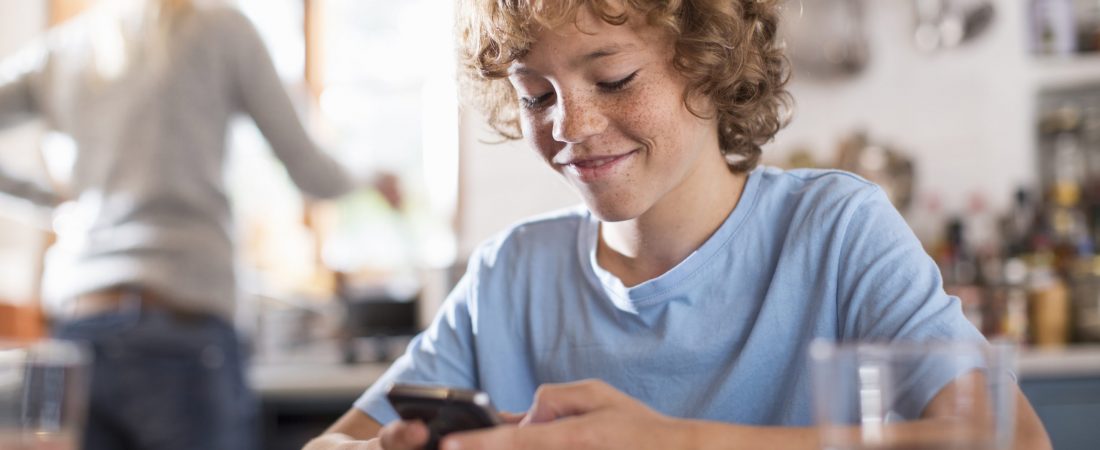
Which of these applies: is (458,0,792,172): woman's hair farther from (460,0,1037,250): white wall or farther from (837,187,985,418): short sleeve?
(460,0,1037,250): white wall

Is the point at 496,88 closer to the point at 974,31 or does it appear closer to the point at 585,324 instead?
the point at 585,324

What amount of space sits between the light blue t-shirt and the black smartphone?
378 mm

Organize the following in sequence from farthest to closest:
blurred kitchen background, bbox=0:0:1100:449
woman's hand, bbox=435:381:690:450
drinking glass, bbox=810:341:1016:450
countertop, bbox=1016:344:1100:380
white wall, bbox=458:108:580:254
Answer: white wall, bbox=458:108:580:254 → blurred kitchen background, bbox=0:0:1100:449 → countertop, bbox=1016:344:1100:380 → woman's hand, bbox=435:381:690:450 → drinking glass, bbox=810:341:1016:450

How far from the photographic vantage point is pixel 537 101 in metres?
1.04

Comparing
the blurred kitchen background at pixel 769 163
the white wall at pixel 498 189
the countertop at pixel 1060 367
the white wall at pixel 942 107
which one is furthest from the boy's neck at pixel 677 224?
the white wall at pixel 498 189

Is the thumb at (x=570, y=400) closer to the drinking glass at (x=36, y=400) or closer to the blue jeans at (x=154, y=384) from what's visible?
the drinking glass at (x=36, y=400)

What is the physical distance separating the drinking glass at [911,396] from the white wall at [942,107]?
2208mm

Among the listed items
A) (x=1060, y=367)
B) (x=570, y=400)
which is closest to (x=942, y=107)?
(x=1060, y=367)

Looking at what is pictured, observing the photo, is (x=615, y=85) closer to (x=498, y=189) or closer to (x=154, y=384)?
(x=154, y=384)

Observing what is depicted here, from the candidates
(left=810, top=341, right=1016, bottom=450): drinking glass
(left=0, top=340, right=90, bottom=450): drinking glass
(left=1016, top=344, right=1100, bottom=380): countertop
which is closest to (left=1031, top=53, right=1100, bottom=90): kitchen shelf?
(left=1016, top=344, right=1100, bottom=380): countertop

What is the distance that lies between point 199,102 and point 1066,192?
6.68 feet

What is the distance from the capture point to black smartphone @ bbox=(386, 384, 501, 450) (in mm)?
689

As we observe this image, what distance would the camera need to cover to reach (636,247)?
1.13 metres

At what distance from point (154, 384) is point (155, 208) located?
0.92ft
